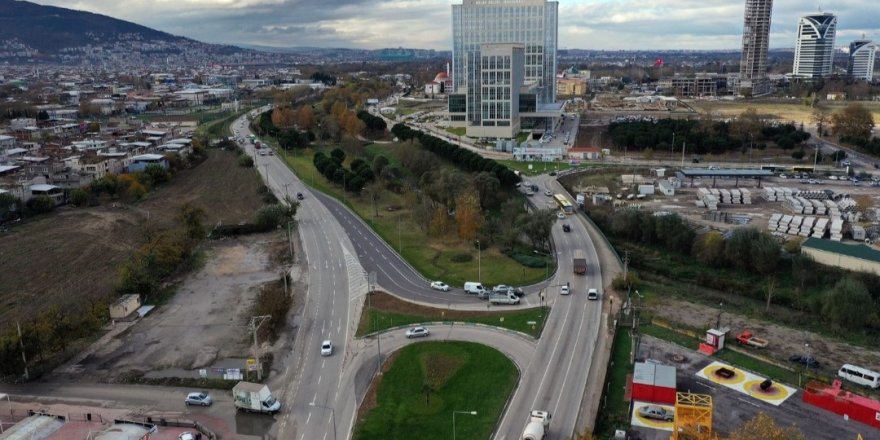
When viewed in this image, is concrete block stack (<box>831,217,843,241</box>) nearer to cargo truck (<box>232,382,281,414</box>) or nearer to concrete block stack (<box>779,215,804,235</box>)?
concrete block stack (<box>779,215,804,235</box>)

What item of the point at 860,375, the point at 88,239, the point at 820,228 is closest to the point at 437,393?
the point at 860,375

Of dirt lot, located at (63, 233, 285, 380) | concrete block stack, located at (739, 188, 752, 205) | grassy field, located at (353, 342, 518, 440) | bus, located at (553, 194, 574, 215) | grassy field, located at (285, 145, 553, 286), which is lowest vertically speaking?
dirt lot, located at (63, 233, 285, 380)

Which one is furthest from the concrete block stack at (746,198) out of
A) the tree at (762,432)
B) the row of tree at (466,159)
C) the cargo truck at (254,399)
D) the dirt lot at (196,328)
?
the cargo truck at (254,399)

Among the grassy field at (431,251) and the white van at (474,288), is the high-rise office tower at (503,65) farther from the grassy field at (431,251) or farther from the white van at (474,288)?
the white van at (474,288)

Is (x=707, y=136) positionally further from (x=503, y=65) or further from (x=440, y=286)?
(x=440, y=286)

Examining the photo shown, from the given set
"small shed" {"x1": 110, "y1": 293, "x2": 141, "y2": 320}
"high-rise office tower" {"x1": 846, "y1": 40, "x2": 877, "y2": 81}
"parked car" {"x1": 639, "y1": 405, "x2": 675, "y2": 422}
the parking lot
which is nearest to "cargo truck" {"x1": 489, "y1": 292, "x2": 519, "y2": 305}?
the parking lot
